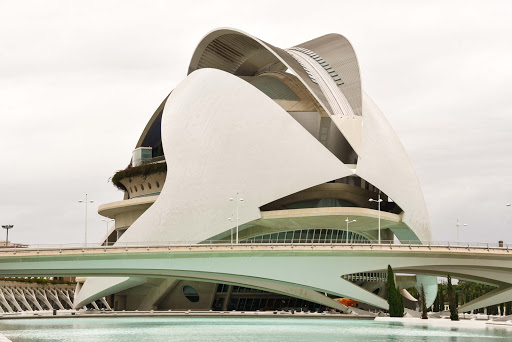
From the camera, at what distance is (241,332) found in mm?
43406

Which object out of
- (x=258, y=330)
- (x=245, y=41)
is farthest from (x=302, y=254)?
(x=245, y=41)

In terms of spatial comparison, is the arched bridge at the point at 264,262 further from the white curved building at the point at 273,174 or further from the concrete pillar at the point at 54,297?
the concrete pillar at the point at 54,297

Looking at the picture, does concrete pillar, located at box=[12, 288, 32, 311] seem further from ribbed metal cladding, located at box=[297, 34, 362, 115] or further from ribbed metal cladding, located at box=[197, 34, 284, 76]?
ribbed metal cladding, located at box=[297, 34, 362, 115]

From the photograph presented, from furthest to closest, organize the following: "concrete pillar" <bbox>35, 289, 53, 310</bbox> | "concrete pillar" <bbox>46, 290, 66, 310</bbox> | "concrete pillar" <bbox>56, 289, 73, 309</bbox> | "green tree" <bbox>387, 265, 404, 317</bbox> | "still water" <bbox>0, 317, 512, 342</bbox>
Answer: "concrete pillar" <bbox>56, 289, 73, 309</bbox> < "concrete pillar" <bbox>46, 290, 66, 310</bbox> < "concrete pillar" <bbox>35, 289, 53, 310</bbox> < "green tree" <bbox>387, 265, 404, 317</bbox> < "still water" <bbox>0, 317, 512, 342</bbox>

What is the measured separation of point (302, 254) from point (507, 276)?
559 inches

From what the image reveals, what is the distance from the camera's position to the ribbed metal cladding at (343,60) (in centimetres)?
6731

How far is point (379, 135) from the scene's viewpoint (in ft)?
225

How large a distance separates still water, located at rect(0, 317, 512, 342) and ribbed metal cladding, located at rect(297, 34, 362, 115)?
21.0m

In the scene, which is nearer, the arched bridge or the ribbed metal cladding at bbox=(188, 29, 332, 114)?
the arched bridge

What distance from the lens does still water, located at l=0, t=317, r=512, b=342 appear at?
128 feet

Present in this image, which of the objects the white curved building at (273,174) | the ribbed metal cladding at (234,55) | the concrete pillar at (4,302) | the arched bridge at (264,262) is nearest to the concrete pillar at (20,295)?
the concrete pillar at (4,302)

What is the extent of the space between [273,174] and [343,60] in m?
13.3

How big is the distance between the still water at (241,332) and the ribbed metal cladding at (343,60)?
69.0 ft

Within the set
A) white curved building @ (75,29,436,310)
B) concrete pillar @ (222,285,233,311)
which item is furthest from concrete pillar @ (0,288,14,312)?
concrete pillar @ (222,285,233,311)
